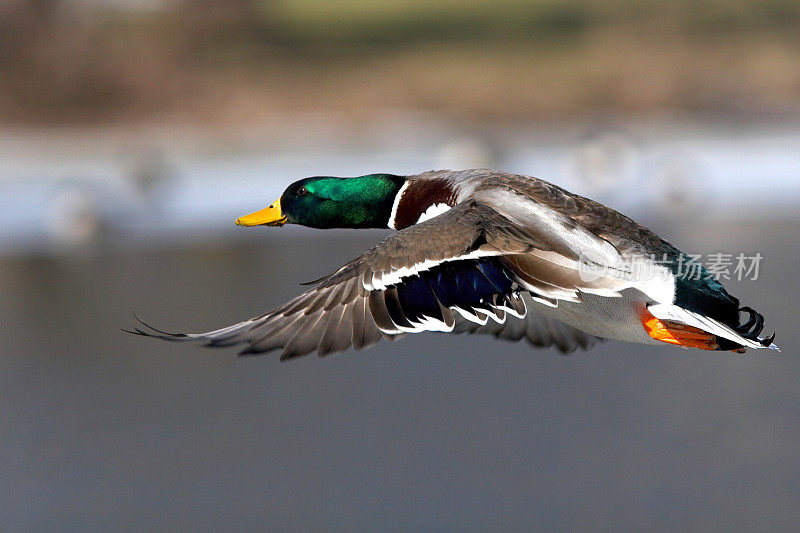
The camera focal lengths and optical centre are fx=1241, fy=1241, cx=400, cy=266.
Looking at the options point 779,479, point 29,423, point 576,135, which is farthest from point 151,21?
point 779,479

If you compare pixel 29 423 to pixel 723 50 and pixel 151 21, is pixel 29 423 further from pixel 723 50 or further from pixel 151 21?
pixel 723 50

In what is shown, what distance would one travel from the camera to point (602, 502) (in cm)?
995

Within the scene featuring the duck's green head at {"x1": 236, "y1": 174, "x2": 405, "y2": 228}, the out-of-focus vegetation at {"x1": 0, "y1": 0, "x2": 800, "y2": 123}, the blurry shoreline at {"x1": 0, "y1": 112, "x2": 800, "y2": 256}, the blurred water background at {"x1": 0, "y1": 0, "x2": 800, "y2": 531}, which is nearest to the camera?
the duck's green head at {"x1": 236, "y1": 174, "x2": 405, "y2": 228}

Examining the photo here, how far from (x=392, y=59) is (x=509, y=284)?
19.3m

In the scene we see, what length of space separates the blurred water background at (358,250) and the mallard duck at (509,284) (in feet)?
19.5

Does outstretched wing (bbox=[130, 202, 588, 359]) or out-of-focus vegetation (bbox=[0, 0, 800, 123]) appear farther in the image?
out-of-focus vegetation (bbox=[0, 0, 800, 123])

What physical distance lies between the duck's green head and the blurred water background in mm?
5465

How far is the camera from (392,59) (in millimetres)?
22703

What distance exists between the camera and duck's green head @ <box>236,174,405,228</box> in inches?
181

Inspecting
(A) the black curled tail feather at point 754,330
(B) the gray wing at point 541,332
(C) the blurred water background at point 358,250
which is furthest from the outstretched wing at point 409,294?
(C) the blurred water background at point 358,250

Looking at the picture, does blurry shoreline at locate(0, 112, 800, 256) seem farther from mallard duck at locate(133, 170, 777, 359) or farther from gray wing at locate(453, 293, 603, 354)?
mallard duck at locate(133, 170, 777, 359)

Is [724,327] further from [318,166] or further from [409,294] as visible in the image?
[318,166]

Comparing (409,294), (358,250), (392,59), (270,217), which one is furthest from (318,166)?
(409,294)

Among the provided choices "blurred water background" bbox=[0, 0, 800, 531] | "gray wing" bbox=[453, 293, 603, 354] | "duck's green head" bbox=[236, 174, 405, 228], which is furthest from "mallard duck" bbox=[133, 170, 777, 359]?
"blurred water background" bbox=[0, 0, 800, 531]
